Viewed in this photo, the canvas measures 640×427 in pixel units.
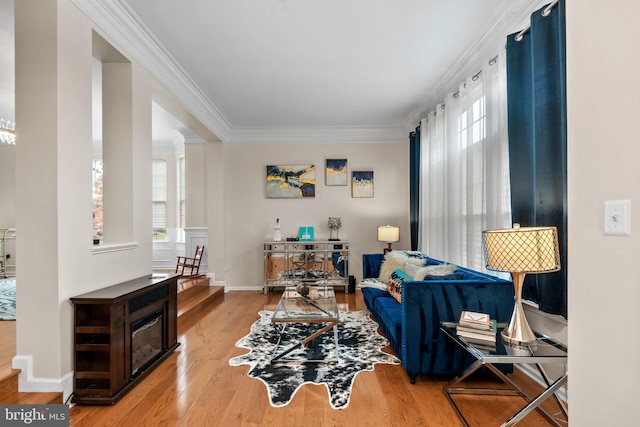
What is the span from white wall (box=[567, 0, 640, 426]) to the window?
24.5 ft

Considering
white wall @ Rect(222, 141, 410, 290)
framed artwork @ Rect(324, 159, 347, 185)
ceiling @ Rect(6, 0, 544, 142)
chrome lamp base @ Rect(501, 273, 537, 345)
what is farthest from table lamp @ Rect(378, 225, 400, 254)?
chrome lamp base @ Rect(501, 273, 537, 345)

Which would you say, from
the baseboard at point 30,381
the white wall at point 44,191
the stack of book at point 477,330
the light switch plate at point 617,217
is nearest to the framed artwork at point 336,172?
the stack of book at point 477,330

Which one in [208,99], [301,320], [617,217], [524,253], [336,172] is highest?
[208,99]

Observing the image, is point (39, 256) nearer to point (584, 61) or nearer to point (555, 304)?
point (584, 61)

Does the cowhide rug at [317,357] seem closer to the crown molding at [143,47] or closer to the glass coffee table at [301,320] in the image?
the glass coffee table at [301,320]

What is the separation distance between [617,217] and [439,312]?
5.21 ft

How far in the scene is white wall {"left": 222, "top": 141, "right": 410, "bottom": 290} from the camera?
6070 millimetres

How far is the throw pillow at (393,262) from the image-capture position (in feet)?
13.2

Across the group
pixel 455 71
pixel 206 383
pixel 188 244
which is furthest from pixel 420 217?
pixel 188 244

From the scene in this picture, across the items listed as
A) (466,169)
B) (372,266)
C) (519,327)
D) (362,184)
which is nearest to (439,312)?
(519,327)

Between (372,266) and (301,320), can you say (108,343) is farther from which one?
(372,266)

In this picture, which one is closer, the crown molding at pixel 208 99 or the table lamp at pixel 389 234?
the crown molding at pixel 208 99

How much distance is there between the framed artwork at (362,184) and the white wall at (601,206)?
4.78 m

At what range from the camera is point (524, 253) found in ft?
6.03
